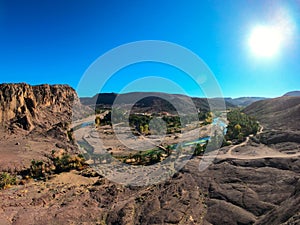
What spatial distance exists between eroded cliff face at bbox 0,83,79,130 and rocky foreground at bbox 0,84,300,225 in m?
32.9

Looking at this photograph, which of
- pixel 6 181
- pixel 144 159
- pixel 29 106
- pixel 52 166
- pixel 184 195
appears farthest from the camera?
pixel 29 106

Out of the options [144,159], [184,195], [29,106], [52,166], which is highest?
[29,106]

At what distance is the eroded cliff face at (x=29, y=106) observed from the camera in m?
72.9

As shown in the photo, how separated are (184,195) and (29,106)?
7117cm

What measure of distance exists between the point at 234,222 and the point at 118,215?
10904mm

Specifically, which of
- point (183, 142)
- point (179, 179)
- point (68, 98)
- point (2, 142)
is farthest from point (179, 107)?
point (179, 179)

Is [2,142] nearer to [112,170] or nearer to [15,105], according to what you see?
[15,105]

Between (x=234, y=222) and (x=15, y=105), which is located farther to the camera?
(x=15, y=105)

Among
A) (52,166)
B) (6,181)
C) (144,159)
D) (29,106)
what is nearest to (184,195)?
(144,159)

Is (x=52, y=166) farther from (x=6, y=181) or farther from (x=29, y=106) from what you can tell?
→ (x=29, y=106)

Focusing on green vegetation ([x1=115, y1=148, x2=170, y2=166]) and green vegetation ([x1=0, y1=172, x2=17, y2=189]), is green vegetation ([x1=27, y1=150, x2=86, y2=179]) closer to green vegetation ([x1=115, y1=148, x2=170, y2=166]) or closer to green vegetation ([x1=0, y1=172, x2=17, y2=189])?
green vegetation ([x1=0, y1=172, x2=17, y2=189])

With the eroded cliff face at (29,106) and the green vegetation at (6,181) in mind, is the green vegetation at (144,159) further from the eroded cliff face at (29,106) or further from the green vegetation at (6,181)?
the eroded cliff face at (29,106)

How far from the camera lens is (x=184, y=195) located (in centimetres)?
2664

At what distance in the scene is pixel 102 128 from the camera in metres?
89.1
